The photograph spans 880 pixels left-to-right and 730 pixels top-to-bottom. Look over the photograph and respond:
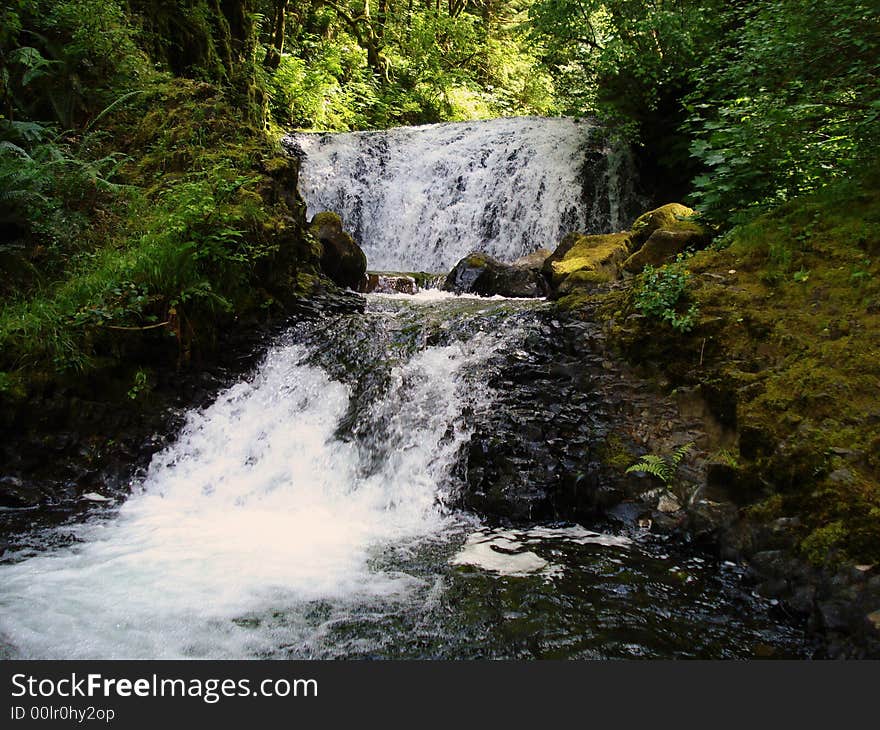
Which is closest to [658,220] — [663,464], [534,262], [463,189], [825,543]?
[534,262]

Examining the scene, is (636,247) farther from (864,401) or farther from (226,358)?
(226,358)

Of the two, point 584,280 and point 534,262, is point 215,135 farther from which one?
point 584,280

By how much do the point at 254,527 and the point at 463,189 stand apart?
931 centimetres

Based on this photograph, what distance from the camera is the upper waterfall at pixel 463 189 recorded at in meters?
11.8

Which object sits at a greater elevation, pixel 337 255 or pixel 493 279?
pixel 337 255

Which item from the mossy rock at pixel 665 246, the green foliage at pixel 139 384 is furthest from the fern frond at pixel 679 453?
the green foliage at pixel 139 384

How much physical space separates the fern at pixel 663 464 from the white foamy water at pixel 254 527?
163 centimetres

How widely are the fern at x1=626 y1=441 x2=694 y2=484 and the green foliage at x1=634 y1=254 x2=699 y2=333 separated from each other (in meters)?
1.12

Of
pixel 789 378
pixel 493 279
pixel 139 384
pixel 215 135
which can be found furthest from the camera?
pixel 493 279

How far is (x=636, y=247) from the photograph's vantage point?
8023 mm

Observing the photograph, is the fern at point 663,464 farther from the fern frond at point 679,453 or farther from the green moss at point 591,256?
the green moss at point 591,256

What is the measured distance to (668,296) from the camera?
17.7 feet

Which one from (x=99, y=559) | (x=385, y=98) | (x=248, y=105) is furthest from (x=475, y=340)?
(x=385, y=98)

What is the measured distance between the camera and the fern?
4.57m
